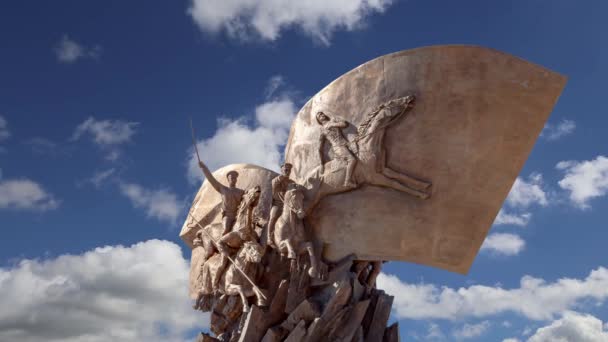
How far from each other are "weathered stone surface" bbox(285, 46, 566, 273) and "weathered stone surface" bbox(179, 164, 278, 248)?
2688 millimetres

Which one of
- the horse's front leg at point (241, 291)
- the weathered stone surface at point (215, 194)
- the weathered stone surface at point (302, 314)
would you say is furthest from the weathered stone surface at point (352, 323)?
the weathered stone surface at point (215, 194)

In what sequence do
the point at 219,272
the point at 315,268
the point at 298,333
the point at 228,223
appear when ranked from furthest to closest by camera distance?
the point at 228,223 < the point at 219,272 < the point at 315,268 < the point at 298,333

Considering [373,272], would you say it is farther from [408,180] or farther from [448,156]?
[448,156]

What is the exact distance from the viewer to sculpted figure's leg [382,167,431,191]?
444 inches

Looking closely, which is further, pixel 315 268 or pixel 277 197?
pixel 277 197

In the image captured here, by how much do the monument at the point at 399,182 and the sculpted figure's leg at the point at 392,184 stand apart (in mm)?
18

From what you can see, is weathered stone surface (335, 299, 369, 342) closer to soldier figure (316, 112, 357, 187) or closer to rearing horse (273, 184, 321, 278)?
rearing horse (273, 184, 321, 278)

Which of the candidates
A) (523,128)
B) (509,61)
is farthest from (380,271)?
(509,61)


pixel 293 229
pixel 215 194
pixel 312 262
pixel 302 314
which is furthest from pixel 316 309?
pixel 215 194

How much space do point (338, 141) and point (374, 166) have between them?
825 mm

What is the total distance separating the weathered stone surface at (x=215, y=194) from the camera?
14070 mm

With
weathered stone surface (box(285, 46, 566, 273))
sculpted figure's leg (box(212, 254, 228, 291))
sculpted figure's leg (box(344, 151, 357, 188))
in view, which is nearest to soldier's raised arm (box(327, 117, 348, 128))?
sculpted figure's leg (box(344, 151, 357, 188))

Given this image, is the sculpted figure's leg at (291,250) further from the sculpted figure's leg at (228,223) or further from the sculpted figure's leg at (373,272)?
the sculpted figure's leg at (228,223)

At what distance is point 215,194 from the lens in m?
14.8
